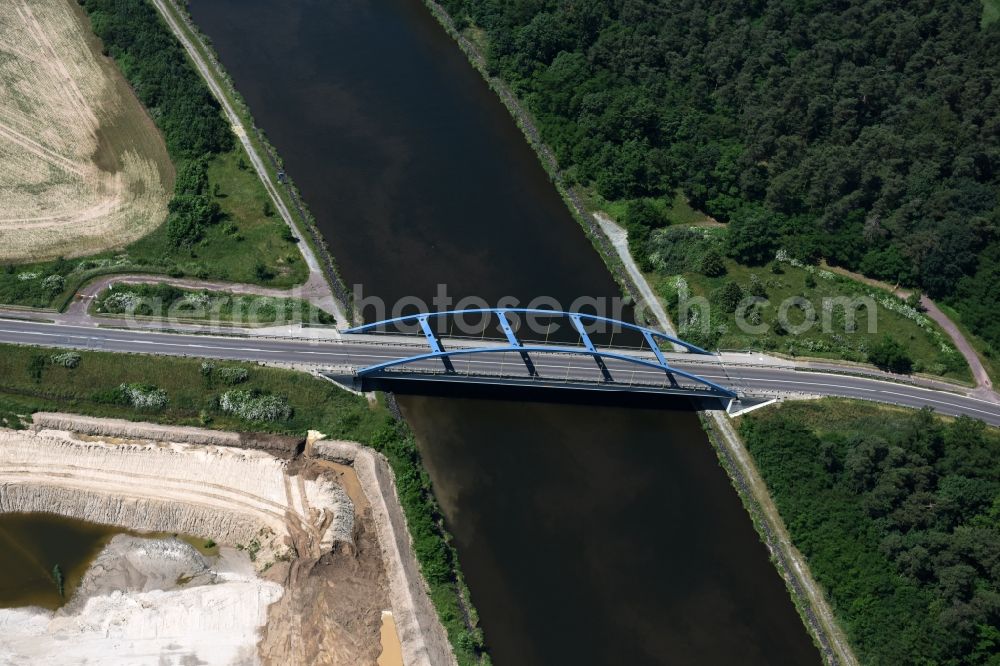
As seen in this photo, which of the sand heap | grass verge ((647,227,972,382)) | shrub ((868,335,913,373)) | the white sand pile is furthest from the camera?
grass verge ((647,227,972,382))

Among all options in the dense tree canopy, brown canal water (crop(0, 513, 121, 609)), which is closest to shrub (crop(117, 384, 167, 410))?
brown canal water (crop(0, 513, 121, 609))

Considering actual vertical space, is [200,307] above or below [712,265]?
above

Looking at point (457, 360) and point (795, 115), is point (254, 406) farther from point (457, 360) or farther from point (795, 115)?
point (795, 115)

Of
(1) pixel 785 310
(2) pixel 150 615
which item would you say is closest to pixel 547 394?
(1) pixel 785 310

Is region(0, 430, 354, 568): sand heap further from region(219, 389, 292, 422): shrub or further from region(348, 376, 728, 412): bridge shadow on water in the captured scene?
region(348, 376, 728, 412): bridge shadow on water

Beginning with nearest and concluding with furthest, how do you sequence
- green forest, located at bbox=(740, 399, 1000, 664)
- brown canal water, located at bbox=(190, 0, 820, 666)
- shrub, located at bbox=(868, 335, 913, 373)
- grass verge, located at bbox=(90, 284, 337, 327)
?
green forest, located at bbox=(740, 399, 1000, 664) < brown canal water, located at bbox=(190, 0, 820, 666) < grass verge, located at bbox=(90, 284, 337, 327) < shrub, located at bbox=(868, 335, 913, 373)

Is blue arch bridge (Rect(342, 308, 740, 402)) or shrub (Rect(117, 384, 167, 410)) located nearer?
shrub (Rect(117, 384, 167, 410))

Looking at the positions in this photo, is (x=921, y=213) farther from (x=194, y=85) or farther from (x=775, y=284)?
(x=194, y=85)

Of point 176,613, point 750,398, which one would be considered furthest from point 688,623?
point 176,613
